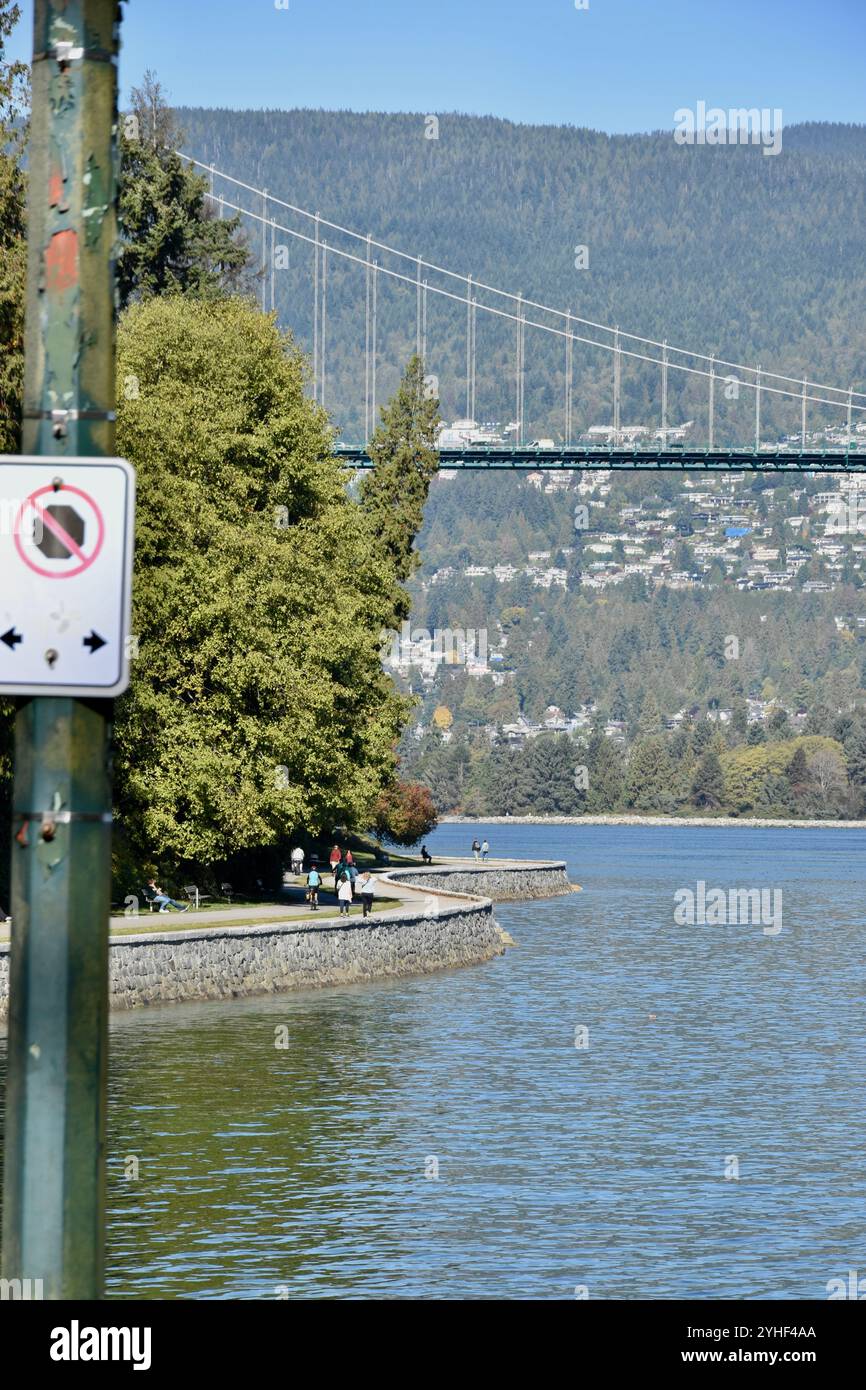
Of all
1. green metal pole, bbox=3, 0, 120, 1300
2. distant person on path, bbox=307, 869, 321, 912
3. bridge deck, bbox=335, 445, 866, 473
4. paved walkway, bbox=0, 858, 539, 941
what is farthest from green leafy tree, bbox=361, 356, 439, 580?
green metal pole, bbox=3, 0, 120, 1300

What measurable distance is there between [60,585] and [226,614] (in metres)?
41.9

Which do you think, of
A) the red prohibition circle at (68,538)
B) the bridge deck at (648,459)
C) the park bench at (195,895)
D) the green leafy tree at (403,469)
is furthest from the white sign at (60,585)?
the bridge deck at (648,459)

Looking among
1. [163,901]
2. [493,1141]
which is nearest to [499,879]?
[163,901]

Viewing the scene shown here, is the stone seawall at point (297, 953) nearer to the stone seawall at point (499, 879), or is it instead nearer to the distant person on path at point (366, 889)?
the distant person on path at point (366, 889)

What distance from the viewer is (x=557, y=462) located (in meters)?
122

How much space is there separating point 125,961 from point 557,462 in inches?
3437

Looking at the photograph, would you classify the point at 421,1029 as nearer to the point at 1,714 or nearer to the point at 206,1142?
the point at 1,714

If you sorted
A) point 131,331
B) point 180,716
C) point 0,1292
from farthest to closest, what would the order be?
1. point 131,331
2. point 180,716
3. point 0,1292

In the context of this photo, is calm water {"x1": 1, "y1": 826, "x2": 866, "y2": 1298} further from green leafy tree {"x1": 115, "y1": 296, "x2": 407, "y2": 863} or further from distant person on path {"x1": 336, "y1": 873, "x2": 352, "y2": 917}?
green leafy tree {"x1": 115, "y1": 296, "x2": 407, "y2": 863}

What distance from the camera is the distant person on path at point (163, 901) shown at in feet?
152

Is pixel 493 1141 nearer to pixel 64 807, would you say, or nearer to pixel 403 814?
pixel 64 807

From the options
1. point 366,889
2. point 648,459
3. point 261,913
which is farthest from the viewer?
point 648,459

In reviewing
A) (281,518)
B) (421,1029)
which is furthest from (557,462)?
(421,1029)

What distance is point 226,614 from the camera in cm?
4656
